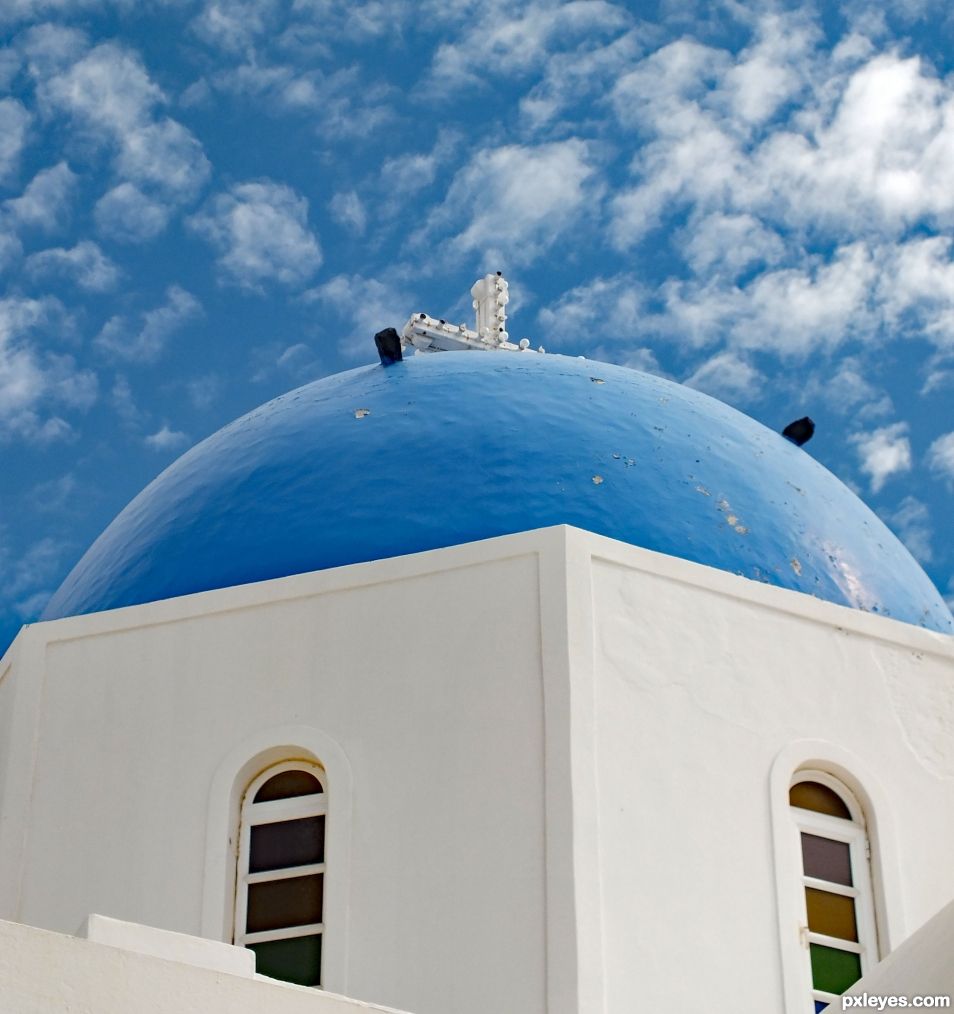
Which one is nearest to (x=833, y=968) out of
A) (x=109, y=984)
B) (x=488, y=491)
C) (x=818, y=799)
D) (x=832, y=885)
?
(x=832, y=885)

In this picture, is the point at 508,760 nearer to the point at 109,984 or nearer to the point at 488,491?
the point at 488,491

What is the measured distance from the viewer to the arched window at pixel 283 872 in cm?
843

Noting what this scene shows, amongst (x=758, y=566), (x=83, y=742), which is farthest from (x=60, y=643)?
(x=758, y=566)

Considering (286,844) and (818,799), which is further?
(818,799)

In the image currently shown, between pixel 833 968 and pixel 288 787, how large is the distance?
8.76 feet

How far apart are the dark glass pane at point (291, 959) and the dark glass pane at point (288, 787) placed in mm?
719

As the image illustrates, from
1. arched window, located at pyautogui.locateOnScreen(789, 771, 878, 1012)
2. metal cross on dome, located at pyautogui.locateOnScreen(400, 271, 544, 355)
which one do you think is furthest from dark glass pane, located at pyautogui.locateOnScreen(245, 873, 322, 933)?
metal cross on dome, located at pyautogui.locateOnScreen(400, 271, 544, 355)

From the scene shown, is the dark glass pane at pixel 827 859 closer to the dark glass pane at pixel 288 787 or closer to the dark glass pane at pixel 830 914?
the dark glass pane at pixel 830 914

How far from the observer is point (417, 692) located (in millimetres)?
8680

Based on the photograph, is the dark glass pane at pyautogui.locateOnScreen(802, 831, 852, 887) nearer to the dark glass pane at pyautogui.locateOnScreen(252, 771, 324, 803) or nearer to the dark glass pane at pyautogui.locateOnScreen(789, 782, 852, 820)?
the dark glass pane at pyautogui.locateOnScreen(789, 782, 852, 820)

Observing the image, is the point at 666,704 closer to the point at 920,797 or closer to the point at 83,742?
the point at 920,797

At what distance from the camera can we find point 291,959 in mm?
8414

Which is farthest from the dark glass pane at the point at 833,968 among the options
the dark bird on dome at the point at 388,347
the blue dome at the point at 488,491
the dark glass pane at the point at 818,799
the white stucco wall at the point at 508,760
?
the dark bird on dome at the point at 388,347

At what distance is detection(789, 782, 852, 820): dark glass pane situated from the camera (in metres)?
8.91
